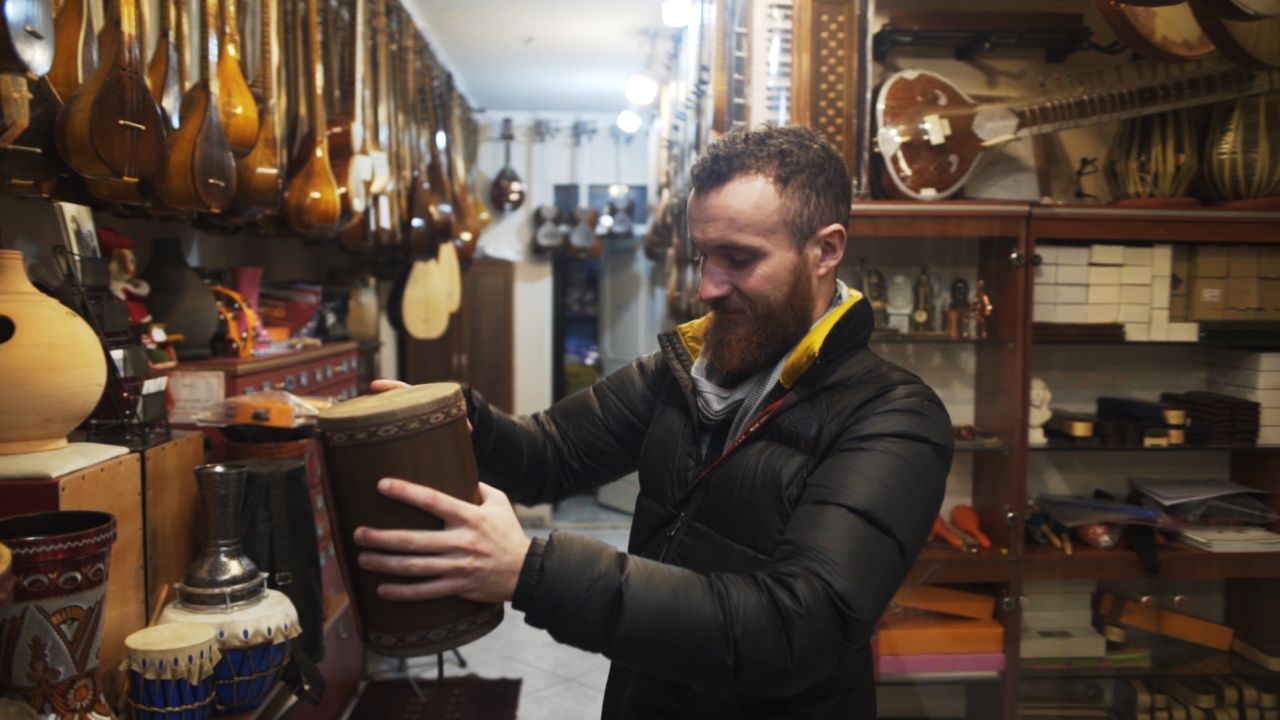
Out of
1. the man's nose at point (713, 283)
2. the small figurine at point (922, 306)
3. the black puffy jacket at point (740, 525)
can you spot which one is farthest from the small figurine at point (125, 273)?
the small figurine at point (922, 306)

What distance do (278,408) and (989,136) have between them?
7.14 ft

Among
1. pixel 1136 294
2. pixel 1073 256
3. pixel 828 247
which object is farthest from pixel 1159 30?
pixel 828 247

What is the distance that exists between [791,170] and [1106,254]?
1.86m

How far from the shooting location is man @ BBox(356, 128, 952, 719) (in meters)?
0.95

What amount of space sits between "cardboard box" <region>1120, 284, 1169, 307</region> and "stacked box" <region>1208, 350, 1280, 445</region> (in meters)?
0.30

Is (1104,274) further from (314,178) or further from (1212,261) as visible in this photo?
(314,178)

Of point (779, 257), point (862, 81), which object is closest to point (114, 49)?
point (779, 257)

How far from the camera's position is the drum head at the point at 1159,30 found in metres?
2.12

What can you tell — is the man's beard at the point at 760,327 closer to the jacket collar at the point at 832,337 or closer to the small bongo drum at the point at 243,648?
the jacket collar at the point at 832,337

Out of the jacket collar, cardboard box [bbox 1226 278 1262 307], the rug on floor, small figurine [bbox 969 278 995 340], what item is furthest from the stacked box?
the rug on floor

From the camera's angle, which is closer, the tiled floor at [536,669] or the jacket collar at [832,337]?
the jacket collar at [832,337]

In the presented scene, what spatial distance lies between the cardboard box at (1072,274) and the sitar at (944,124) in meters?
0.40

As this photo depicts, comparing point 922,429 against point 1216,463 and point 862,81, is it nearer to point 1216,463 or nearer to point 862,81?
point 862,81

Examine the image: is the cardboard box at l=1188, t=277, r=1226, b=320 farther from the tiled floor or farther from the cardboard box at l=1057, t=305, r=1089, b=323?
the tiled floor
